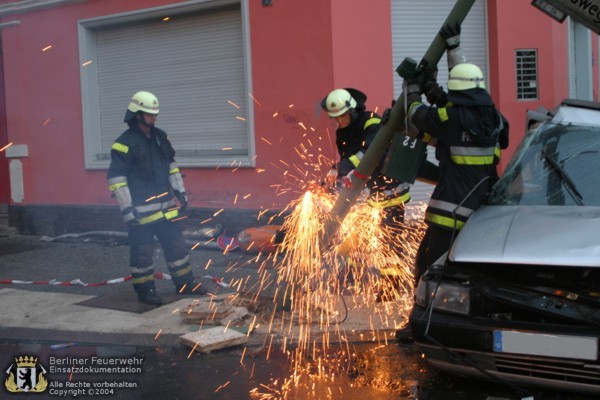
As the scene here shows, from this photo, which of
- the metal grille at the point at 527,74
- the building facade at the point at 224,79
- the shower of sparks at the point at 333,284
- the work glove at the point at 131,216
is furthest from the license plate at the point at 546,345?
the metal grille at the point at 527,74

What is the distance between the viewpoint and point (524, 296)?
3.67m

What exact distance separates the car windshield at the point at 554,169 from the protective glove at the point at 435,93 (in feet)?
2.24

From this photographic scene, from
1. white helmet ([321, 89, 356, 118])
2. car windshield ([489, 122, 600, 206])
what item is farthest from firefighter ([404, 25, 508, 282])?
white helmet ([321, 89, 356, 118])

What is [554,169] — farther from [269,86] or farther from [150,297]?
[269,86]

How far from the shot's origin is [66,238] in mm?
11023

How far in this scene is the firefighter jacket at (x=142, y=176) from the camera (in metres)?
6.48

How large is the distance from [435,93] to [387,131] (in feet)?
1.70

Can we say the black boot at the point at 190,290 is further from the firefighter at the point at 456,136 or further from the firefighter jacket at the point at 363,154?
the firefighter at the point at 456,136

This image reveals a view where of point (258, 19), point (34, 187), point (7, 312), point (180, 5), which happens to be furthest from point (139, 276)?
point (34, 187)

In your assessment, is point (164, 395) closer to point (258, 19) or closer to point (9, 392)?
point (9, 392)

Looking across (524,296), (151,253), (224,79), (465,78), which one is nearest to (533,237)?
(524,296)

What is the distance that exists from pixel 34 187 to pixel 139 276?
6.46 metres

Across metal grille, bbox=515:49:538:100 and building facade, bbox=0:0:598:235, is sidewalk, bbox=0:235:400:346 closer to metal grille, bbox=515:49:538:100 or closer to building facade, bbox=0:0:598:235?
building facade, bbox=0:0:598:235

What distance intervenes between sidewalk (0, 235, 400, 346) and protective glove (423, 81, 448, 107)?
6.38 feet
